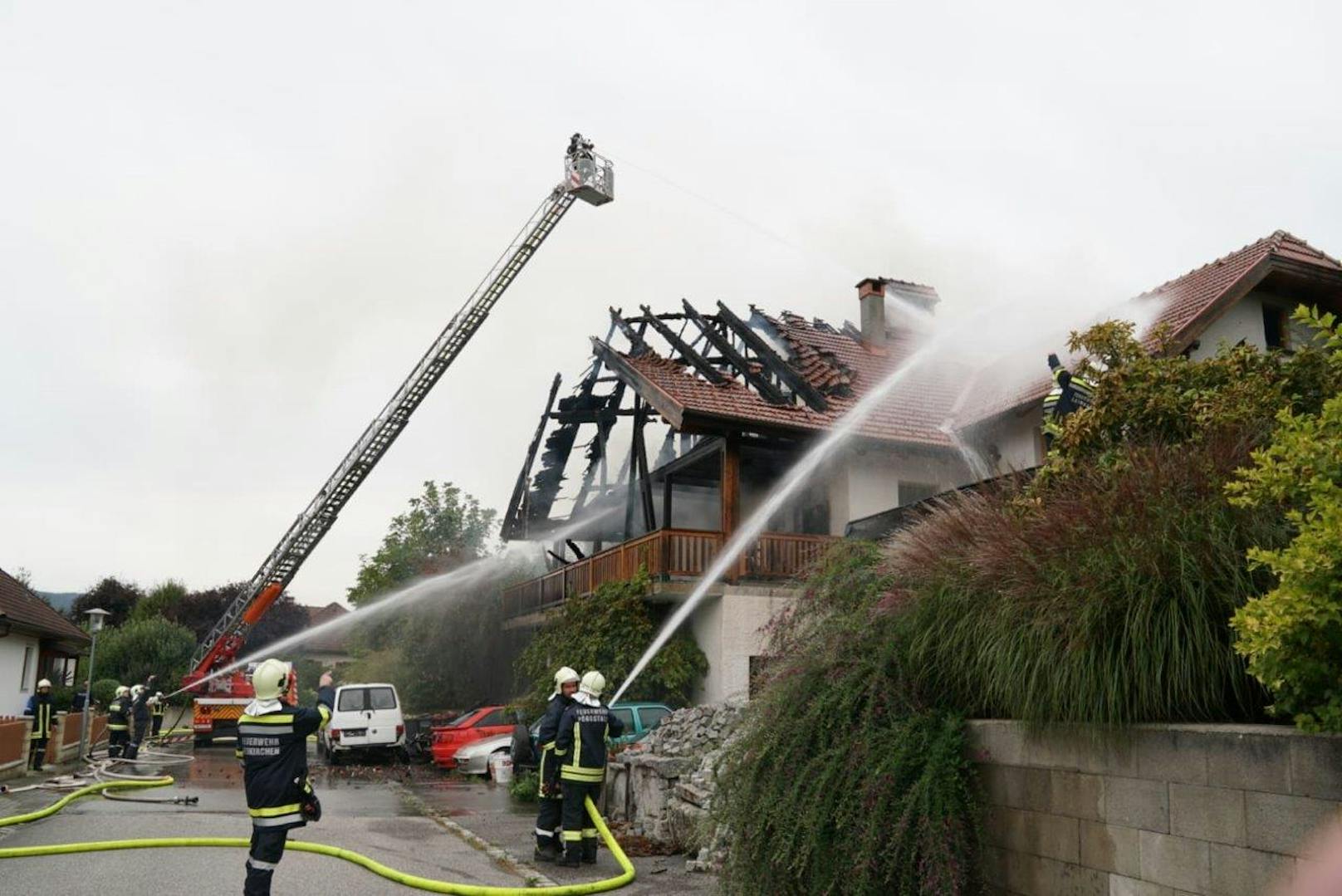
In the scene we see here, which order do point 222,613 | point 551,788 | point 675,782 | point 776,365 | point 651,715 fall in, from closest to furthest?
point 551,788 → point 675,782 → point 651,715 → point 776,365 → point 222,613

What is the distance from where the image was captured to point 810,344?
23.3 m

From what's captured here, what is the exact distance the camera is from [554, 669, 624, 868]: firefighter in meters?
9.27

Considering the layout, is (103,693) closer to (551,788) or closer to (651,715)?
(651,715)

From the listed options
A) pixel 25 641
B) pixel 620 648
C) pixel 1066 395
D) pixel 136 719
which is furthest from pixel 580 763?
pixel 25 641

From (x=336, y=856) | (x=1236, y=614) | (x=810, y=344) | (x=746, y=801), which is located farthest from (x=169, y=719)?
(x=1236, y=614)

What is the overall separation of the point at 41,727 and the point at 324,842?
36.1ft

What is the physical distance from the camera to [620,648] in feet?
60.2

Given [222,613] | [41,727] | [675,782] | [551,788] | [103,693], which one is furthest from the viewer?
[222,613]

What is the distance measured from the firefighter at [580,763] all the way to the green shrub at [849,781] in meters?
2.31

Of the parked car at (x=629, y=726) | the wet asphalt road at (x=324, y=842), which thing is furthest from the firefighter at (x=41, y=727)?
the parked car at (x=629, y=726)

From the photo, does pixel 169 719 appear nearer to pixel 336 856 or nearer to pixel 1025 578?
pixel 336 856

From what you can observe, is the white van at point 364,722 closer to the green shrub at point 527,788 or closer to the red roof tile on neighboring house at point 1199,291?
the green shrub at point 527,788

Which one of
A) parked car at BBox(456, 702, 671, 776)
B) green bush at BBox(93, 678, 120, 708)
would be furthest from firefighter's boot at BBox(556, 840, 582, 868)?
green bush at BBox(93, 678, 120, 708)

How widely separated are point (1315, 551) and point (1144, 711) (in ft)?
4.59
